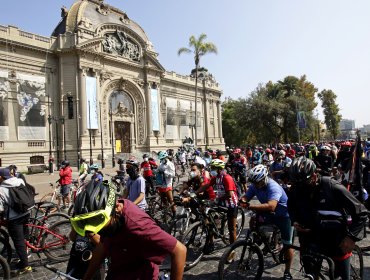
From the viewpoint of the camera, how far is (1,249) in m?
5.82

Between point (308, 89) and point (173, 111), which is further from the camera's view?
point (308, 89)

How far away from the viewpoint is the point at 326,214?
3072 mm

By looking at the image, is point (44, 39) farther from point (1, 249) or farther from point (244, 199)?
point (244, 199)

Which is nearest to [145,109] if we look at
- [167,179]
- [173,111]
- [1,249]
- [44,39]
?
[173,111]

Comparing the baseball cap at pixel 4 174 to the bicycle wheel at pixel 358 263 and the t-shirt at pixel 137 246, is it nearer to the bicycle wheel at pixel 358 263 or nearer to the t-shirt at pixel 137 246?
the t-shirt at pixel 137 246

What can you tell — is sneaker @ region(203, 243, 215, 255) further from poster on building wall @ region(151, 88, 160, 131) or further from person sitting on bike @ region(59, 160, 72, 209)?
poster on building wall @ region(151, 88, 160, 131)

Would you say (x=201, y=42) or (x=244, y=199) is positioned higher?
(x=201, y=42)

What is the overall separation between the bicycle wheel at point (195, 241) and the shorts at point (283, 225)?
1417 millimetres

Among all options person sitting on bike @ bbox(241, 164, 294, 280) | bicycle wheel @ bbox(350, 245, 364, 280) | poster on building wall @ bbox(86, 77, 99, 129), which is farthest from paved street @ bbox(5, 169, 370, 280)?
poster on building wall @ bbox(86, 77, 99, 129)

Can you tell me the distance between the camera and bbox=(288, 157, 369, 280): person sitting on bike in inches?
116

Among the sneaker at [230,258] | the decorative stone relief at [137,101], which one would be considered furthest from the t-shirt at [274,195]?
the decorative stone relief at [137,101]

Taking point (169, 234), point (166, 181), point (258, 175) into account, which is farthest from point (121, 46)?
point (169, 234)

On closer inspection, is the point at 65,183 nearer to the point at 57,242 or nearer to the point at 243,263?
the point at 57,242

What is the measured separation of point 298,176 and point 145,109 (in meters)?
35.7
